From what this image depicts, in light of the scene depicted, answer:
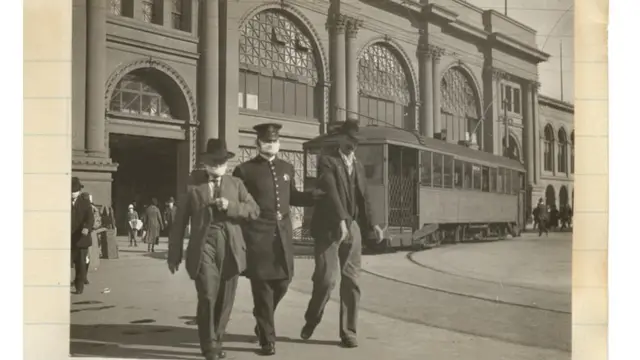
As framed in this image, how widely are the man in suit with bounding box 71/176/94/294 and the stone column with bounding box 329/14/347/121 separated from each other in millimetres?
1875

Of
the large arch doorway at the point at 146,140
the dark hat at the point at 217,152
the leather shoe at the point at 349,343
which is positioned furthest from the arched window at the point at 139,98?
the leather shoe at the point at 349,343

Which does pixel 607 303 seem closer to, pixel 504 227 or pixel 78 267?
pixel 504 227

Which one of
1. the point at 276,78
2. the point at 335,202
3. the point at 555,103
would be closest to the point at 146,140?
the point at 276,78

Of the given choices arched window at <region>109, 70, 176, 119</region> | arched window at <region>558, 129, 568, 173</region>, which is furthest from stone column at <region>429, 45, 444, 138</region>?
arched window at <region>109, 70, 176, 119</region>

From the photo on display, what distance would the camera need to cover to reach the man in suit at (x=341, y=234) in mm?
4602

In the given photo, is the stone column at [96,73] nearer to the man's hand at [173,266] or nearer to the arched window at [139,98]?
the arched window at [139,98]

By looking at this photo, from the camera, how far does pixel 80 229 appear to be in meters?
4.77

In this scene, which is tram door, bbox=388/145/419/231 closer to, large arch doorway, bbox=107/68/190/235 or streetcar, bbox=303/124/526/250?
streetcar, bbox=303/124/526/250

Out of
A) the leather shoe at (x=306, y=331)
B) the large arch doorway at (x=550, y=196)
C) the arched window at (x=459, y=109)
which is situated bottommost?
the leather shoe at (x=306, y=331)

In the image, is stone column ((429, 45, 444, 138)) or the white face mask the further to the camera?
stone column ((429, 45, 444, 138))

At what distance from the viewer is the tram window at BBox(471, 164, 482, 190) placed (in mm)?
5154

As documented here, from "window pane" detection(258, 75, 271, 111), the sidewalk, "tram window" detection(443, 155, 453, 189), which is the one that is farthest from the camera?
"tram window" detection(443, 155, 453, 189)

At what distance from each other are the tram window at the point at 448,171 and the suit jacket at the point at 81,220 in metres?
2.64

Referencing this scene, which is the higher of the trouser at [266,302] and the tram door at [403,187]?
the tram door at [403,187]
